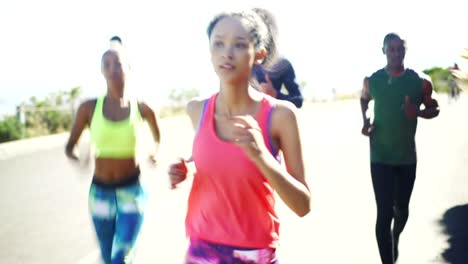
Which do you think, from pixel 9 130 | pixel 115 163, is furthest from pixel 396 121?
pixel 9 130

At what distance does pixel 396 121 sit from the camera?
5086 mm

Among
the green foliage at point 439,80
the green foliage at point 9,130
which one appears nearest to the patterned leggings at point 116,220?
the green foliage at point 439,80

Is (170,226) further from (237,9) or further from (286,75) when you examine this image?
(237,9)

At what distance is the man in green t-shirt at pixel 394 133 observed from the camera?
507 centimetres

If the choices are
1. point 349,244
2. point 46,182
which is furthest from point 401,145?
point 46,182

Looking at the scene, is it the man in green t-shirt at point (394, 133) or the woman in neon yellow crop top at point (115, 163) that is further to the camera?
the man in green t-shirt at point (394, 133)

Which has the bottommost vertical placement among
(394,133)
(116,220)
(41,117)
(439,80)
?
(439,80)

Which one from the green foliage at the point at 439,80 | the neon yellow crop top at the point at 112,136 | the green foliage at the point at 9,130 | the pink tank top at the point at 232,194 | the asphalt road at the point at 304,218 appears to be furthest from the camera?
the green foliage at the point at 9,130

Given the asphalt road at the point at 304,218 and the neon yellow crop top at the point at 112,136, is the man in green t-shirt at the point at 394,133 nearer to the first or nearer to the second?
the asphalt road at the point at 304,218

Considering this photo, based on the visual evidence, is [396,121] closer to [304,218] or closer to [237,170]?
[237,170]

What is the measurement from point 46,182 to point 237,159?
969 centimetres

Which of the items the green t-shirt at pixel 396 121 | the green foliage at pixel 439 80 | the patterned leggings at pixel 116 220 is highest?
the green t-shirt at pixel 396 121

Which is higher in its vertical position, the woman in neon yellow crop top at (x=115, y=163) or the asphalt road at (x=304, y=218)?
the woman in neon yellow crop top at (x=115, y=163)

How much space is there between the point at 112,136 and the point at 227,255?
1932mm
